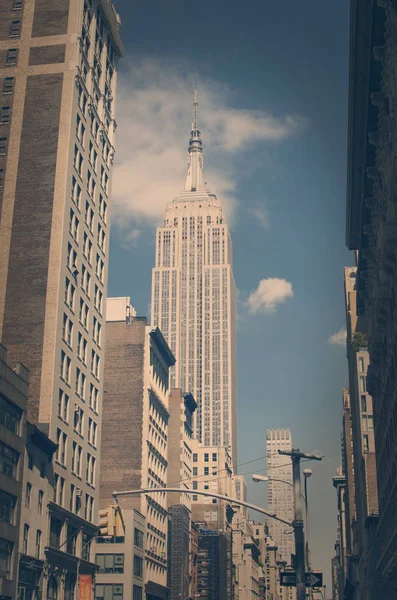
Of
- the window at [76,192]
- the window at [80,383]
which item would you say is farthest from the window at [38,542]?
the window at [76,192]

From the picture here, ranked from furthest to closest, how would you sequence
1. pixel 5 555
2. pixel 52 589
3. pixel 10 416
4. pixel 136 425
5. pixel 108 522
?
pixel 136 425 < pixel 52 589 < pixel 10 416 < pixel 5 555 < pixel 108 522

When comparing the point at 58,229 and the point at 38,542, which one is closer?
the point at 38,542

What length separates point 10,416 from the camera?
61938mm

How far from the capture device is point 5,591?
5853 cm

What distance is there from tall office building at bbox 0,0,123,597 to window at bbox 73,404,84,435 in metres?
0.13

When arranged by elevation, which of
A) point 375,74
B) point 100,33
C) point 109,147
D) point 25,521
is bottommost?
point 25,521

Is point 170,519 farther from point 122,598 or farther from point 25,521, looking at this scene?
point 25,521

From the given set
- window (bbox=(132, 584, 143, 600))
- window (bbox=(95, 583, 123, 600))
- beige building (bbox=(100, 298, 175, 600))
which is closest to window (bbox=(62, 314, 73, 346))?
window (bbox=(95, 583, 123, 600))

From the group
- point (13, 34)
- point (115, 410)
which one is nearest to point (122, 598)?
point (115, 410)

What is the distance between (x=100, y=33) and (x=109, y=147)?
13464mm

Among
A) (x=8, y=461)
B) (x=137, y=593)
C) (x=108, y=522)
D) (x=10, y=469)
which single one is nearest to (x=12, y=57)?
(x=8, y=461)

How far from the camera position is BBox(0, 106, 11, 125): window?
87.1m

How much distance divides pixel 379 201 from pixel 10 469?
3166 centimetres

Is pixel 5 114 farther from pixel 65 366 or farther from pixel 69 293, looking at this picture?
pixel 65 366
